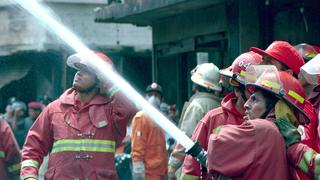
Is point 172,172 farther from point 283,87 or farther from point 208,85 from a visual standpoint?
point 283,87

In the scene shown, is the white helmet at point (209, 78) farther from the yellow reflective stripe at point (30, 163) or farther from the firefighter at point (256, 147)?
the firefighter at point (256, 147)

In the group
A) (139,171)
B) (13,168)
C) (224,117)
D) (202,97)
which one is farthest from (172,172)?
(224,117)

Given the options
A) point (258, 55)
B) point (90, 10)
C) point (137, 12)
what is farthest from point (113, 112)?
point (90, 10)

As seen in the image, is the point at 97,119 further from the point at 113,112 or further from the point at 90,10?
the point at 90,10

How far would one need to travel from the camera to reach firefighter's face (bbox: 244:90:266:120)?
4.55 m

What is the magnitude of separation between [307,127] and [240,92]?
60cm

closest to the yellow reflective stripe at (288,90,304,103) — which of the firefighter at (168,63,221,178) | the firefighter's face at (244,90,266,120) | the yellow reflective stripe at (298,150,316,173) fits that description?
the firefighter's face at (244,90,266,120)

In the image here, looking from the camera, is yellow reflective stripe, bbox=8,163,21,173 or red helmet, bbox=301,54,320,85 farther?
yellow reflective stripe, bbox=8,163,21,173

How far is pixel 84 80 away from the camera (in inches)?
258

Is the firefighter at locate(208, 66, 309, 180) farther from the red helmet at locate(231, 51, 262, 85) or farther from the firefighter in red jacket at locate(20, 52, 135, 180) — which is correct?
the firefighter in red jacket at locate(20, 52, 135, 180)

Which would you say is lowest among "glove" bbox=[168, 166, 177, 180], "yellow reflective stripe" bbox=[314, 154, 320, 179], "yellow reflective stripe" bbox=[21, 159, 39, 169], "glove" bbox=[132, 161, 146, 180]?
"glove" bbox=[132, 161, 146, 180]

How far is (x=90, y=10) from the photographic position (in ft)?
60.3

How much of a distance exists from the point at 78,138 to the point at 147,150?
307 cm

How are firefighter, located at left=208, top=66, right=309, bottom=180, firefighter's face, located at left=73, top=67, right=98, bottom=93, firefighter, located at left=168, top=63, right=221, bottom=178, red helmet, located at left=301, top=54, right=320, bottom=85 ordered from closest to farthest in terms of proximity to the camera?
firefighter, located at left=208, top=66, right=309, bottom=180, red helmet, located at left=301, top=54, right=320, bottom=85, firefighter's face, located at left=73, top=67, right=98, bottom=93, firefighter, located at left=168, top=63, right=221, bottom=178
